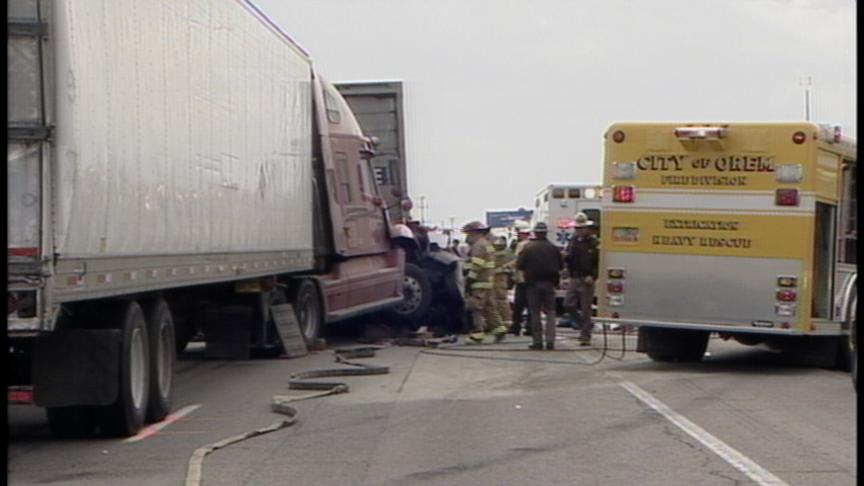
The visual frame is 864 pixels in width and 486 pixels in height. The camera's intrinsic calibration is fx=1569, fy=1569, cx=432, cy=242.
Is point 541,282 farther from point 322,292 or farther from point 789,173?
point 789,173

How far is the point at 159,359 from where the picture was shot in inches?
508

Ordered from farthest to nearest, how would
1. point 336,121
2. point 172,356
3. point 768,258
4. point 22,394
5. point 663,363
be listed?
point 336,121 < point 663,363 < point 768,258 < point 172,356 < point 22,394

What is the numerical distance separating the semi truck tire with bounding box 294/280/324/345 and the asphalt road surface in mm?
2305

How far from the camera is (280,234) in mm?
18406

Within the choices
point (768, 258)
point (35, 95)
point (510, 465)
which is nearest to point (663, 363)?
point (768, 258)

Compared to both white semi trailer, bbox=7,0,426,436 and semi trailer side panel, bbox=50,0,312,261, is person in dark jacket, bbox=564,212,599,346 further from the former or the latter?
semi trailer side panel, bbox=50,0,312,261

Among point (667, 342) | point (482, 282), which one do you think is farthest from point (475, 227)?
point (667, 342)

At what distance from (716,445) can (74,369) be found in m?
4.65

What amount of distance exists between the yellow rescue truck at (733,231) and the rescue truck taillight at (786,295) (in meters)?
0.01

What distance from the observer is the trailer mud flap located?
11.1m

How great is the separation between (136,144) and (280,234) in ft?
21.7

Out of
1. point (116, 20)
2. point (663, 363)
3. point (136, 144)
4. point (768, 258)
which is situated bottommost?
point (663, 363)

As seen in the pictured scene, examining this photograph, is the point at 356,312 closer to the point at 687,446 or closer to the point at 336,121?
the point at 336,121

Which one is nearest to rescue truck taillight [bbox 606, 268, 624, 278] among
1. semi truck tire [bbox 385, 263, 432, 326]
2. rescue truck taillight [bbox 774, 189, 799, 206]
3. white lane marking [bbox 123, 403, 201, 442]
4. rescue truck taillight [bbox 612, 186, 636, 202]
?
rescue truck taillight [bbox 612, 186, 636, 202]
